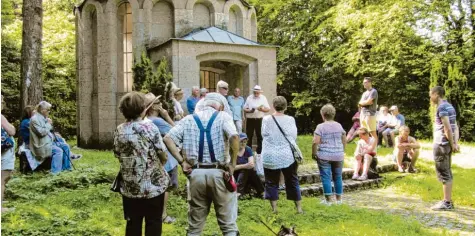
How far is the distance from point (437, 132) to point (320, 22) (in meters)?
17.0

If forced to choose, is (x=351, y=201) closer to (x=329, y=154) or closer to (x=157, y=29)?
(x=329, y=154)

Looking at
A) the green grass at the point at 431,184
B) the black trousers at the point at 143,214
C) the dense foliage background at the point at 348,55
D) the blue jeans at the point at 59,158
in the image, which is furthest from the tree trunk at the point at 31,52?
the dense foliage background at the point at 348,55

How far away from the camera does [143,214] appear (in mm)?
4102

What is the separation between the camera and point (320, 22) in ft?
76.6

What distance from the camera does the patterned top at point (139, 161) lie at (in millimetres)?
4043

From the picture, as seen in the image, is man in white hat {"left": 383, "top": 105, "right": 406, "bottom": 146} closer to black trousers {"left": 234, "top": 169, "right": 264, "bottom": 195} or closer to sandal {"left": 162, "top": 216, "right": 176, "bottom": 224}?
black trousers {"left": 234, "top": 169, "right": 264, "bottom": 195}

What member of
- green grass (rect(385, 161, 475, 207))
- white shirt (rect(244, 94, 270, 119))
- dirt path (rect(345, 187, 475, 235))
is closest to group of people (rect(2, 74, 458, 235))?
dirt path (rect(345, 187, 475, 235))

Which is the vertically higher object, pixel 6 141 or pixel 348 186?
pixel 6 141

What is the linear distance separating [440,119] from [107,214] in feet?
17.0

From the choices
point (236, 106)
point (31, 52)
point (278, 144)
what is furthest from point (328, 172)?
point (31, 52)

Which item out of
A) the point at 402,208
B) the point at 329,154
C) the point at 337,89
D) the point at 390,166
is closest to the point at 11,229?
the point at 329,154

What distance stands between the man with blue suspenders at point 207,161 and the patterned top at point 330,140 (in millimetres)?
2906

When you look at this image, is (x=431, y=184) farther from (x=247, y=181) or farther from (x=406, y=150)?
(x=247, y=181)

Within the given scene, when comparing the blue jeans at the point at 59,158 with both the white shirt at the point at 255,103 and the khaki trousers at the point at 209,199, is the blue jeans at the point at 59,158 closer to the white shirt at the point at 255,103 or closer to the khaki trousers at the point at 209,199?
the white shirt at the point at 255,103
